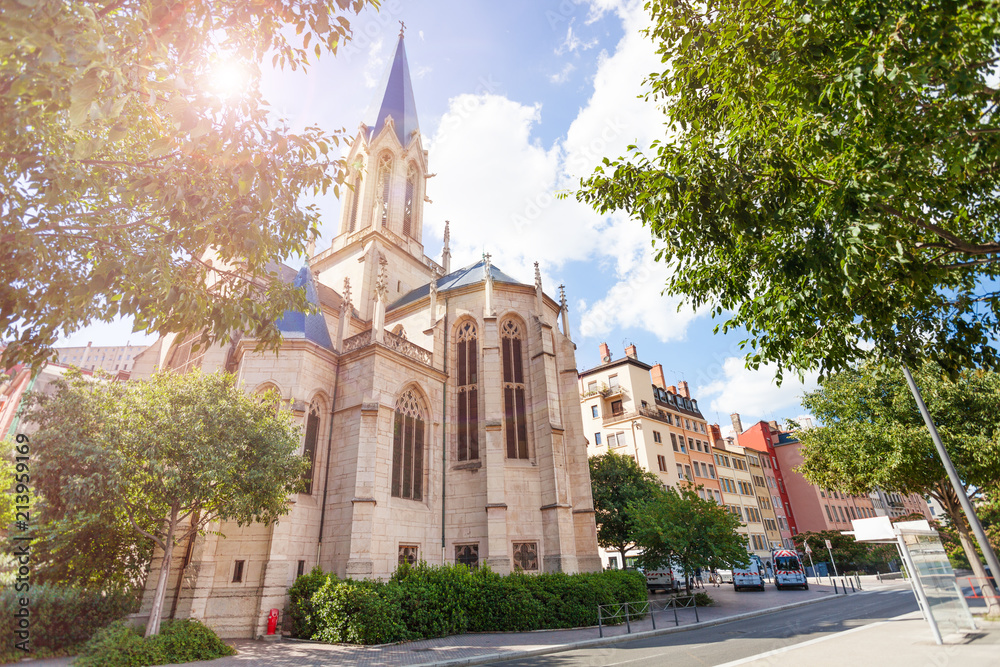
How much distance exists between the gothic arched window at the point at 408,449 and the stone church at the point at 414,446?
0.15 feet

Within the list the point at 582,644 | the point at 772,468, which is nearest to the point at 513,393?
the point at 582,644

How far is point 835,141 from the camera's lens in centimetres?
575

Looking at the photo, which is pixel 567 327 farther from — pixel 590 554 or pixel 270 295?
pixel 270 295

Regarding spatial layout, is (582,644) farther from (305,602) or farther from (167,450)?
(167,450)

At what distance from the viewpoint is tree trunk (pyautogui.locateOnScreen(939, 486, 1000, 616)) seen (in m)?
13.3

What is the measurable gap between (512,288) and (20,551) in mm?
18871

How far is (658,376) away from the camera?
51000 millimetres

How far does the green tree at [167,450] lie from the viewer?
38.5ft

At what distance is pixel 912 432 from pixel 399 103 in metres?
37.5

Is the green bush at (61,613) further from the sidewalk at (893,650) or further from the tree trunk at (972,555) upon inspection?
the tree trunk at (972,555)

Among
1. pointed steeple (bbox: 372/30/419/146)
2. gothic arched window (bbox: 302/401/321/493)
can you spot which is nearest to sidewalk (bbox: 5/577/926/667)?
gothic arched window (bbox: 302/401/321/493)

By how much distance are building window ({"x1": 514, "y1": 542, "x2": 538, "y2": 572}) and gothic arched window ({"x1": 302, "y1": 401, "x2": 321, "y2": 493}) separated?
8.15 meters

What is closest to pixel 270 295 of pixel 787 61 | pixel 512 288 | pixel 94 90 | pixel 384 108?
pixel 94 90

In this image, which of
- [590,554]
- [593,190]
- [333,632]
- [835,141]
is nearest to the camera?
[835,141]
